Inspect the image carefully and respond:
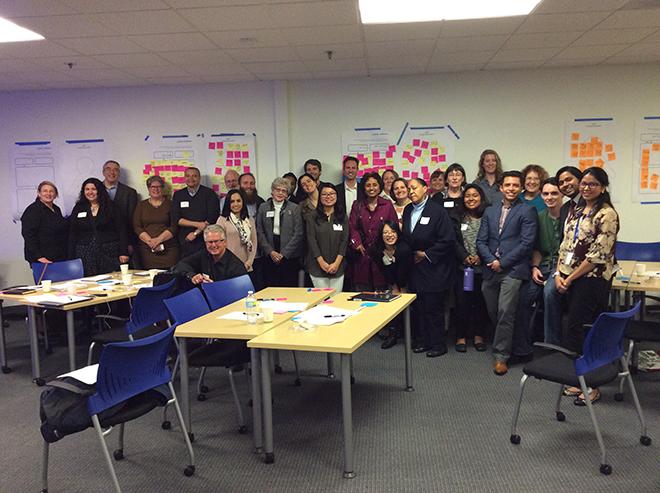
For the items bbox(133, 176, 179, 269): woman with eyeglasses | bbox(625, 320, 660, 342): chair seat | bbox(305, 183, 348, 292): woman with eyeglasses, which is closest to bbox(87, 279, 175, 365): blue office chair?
bbox(305, 183, 348, 292): woman with eyeglasses

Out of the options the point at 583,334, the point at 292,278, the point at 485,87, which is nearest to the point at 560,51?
the point at 485,87

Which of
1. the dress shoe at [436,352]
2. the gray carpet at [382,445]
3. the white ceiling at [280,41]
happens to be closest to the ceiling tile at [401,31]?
the white ceiling at [280,41]

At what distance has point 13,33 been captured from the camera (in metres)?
4.35

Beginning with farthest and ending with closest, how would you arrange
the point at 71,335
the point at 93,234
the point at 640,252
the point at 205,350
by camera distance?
the point at 93,234 → the point at 640,252 → the point at 71,335 → the point at 205,350

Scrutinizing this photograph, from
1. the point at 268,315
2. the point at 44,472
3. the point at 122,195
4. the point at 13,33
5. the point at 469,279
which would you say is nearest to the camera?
the point at 44,472

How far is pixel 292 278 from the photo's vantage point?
218 inches

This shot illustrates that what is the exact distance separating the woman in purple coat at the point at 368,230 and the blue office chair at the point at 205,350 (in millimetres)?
1877

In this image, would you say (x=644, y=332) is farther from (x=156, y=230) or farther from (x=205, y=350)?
(x=156, y=230)

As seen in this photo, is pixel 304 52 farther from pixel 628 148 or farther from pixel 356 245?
pixel 628 148

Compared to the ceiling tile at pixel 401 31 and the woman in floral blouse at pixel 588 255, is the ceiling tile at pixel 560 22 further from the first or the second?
the woman in floral blouse at pixel 588 255

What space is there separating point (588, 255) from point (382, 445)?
180cm

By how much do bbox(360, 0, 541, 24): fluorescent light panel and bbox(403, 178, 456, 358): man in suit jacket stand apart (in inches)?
53.5

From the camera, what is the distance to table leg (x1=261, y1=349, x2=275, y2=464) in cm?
275

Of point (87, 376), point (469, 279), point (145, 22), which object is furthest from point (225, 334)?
point (145, 22)
